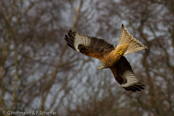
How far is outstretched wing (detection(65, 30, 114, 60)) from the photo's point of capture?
374 cm

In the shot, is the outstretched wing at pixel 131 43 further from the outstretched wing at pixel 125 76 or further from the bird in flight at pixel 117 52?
the outstretched wing at pixel 125 76

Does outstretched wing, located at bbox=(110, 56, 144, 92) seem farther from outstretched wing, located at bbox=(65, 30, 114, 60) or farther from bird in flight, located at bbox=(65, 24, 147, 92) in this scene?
outstretched wing, located at bbox=(65, 30, 114, 60)

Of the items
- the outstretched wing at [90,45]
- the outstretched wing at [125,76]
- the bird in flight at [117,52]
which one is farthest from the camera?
the outstretched wing at [125,76]

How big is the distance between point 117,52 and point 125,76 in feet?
1.95

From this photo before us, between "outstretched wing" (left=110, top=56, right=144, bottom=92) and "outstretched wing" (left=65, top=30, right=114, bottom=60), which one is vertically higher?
"outstretched wing" (left=65, top=30, right=114, bottom=60)

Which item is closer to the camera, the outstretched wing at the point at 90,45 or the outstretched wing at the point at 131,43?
the outstretched wing at the point at 131,43

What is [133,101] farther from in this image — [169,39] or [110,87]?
[169,39]

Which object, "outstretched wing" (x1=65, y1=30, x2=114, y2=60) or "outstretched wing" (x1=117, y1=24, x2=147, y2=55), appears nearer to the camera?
"outstretched wing" (x1=117, y1=24, x2=147, y2=55)

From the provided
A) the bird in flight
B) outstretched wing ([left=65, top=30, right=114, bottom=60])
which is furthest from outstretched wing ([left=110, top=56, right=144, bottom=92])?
outstretched wing ([left=65, top=30, right=114, bottom=60])

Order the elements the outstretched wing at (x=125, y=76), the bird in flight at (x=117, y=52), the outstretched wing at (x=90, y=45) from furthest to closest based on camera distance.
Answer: the outstretched wing at (x=125, y=76)
the outstretched wing at (x=90, y=45)
the bird in flight at (x=117, y=52)

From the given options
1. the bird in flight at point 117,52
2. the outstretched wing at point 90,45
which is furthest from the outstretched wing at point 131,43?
the outstretched wing at point 90,45

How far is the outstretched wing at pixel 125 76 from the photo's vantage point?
3852mm

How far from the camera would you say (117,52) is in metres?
3.52

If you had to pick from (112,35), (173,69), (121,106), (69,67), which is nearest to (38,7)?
(69,67)
